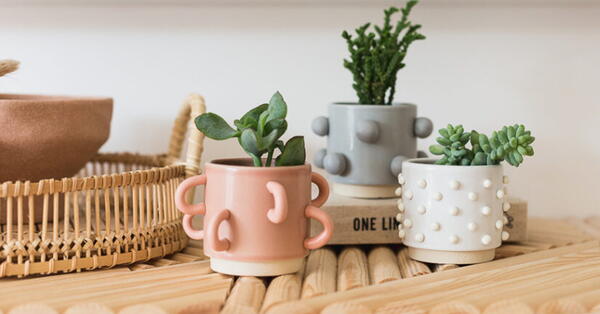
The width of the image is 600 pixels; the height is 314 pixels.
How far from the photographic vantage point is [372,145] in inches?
30.9

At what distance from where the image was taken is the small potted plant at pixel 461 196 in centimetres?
66

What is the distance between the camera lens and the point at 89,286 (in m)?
0.59

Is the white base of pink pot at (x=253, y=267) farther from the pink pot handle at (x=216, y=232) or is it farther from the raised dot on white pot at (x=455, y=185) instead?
the raised dot on white pot at (x=455, y=185)

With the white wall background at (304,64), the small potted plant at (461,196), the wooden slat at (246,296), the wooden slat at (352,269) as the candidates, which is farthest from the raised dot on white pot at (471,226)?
the white wall background at (304,64)

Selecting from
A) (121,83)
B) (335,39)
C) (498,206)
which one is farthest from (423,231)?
(121,83)

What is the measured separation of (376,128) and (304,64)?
0.28 m

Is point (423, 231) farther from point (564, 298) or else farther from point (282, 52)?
point (282, 52)

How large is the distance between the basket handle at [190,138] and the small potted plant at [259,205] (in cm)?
12

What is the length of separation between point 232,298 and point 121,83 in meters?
0.56

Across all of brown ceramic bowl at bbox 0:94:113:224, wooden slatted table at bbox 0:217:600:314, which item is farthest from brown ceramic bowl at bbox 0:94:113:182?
wooden slatted table at bbox 0:217:600:314

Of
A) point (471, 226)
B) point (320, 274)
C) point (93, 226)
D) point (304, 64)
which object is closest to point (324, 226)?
point (320, 274)

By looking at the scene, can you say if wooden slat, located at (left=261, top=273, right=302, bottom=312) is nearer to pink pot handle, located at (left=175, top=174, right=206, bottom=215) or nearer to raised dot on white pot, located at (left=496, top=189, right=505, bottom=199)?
pink pot handle, located at (left=175, top=174, right=206, bottom=215)

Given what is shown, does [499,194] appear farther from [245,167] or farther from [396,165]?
[245,167]

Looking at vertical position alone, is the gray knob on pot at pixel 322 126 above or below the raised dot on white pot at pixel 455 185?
above
